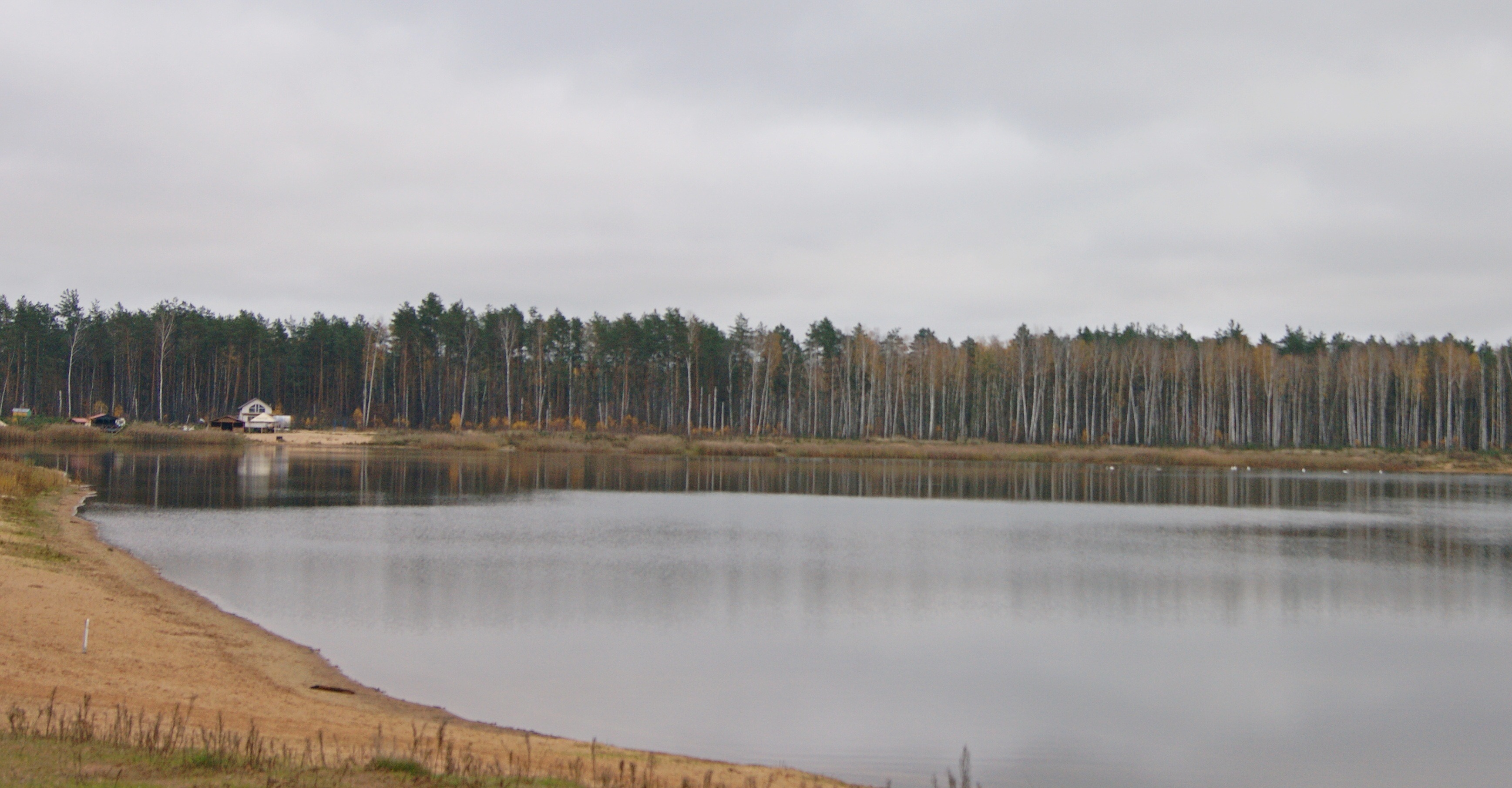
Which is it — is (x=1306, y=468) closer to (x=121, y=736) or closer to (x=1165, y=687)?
(x=1165, y=687)

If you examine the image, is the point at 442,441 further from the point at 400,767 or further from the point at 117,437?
the point at 400,767

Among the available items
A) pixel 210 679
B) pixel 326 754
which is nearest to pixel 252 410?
pixel 210 679

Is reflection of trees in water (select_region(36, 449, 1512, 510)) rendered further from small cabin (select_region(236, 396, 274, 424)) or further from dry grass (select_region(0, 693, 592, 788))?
dry grass (select_region(0, 693, 592, 788))

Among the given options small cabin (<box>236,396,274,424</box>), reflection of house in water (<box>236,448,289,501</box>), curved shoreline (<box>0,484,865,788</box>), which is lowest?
reflection of house in water (<box>236,448,289,501</box>)

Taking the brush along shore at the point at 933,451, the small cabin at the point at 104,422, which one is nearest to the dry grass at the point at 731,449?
the brush along shore at the point at 933,451

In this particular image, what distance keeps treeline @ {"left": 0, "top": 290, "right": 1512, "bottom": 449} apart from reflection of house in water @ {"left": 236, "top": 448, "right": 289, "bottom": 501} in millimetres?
23842

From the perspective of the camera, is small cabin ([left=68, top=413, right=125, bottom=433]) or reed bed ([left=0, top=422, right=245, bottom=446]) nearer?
reed bed ([left=0, top=422, right=245, bottom=446])

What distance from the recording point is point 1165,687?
1380cm

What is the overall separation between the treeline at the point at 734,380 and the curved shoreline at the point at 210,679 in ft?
229

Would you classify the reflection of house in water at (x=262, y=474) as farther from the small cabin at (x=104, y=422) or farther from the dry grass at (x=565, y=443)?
the dry grass at (x=565, y=443)

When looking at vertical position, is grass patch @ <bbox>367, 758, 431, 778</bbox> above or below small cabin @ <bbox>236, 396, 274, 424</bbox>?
below

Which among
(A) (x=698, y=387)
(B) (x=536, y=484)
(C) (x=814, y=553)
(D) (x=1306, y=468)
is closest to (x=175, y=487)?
(B) (x=536, y=484)

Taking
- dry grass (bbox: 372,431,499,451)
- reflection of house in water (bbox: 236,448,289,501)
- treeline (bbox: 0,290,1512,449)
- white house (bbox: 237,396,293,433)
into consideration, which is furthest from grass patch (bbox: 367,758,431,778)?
white house (bbox: 237,396,293,433)

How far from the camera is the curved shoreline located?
9.20 m
